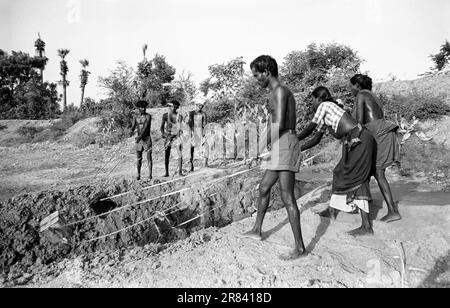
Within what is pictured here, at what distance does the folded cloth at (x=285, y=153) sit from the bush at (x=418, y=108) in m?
8.98

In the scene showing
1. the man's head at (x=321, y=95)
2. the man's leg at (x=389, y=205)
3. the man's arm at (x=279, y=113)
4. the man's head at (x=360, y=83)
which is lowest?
the man's leg at (x=389, y=205)

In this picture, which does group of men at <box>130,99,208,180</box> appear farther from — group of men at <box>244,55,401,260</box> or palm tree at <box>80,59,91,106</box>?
palm tree at <box>80,59,91,106</box>

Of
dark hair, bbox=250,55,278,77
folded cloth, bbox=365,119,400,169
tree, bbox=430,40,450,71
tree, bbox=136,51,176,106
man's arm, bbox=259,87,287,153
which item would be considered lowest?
folded cloth, bbox=365,119,400,169

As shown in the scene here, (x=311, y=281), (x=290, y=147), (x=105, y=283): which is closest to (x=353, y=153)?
(x=290, y=147)

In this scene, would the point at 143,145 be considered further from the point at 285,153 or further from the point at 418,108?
the point at 418,108

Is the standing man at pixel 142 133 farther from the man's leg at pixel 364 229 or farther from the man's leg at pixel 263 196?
the man's leg at pixel 364 229

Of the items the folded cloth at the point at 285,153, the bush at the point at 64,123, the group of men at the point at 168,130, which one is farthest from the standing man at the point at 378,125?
the bush at the point at 64,123

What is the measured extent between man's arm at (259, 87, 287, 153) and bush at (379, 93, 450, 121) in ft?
29.8

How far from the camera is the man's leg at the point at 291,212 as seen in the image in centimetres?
294

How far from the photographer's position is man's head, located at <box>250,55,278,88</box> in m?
3.05

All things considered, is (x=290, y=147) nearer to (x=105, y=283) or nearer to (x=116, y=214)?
(x=105, y=283)

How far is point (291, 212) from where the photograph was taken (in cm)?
296

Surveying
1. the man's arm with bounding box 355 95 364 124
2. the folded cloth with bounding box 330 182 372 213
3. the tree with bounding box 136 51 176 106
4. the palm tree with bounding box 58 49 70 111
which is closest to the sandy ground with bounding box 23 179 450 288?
the folded cloth with bounding box 330 182 372 213
